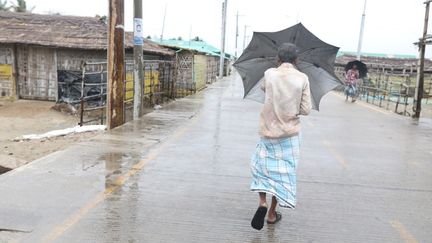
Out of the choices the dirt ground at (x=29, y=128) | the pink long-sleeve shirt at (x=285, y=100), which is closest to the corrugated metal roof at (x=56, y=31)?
the dirt ground at (x=29, y=128)

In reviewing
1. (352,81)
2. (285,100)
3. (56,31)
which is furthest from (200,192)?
(56,31)

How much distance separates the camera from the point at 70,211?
4.91 metres

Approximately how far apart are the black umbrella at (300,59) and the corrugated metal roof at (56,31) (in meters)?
14.8

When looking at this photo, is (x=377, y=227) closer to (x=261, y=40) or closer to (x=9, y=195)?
(x=261, y=40)

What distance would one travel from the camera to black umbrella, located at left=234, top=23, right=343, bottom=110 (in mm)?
5387

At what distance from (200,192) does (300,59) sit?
2000mm

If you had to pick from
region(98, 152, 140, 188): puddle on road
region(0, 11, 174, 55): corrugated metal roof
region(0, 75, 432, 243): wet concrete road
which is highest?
region(0, 11, 174, 55): corrugated metal roof

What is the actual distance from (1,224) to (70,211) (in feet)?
2.22

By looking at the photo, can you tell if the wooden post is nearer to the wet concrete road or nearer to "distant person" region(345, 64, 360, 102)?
the wet concrete road

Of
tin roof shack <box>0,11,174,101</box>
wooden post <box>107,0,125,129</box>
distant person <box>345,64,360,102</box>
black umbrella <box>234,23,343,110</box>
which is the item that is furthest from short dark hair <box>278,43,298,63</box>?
distant person <box>345,64,360,102</box>

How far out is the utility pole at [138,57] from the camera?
1157 centimetres

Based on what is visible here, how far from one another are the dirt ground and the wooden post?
1.04m

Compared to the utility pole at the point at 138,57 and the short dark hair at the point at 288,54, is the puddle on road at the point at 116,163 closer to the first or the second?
the short dark hair at the point at 288,54

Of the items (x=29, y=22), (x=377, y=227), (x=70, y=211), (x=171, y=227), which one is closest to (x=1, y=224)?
(x=70, y=211)
